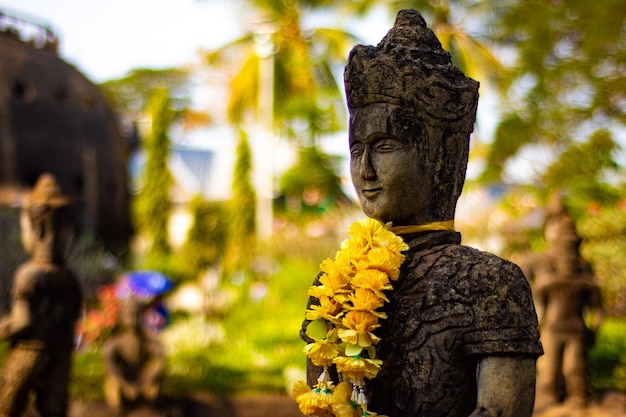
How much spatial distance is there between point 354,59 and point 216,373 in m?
8.38

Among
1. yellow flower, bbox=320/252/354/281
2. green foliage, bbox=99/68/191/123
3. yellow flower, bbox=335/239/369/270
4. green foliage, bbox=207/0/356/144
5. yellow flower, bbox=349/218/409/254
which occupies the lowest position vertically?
yellow flower, bbox=320/252/354/281

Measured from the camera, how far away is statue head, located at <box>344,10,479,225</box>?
279 centimetres

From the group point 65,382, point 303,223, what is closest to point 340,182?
point 303,223

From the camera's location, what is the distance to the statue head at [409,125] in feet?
9.16

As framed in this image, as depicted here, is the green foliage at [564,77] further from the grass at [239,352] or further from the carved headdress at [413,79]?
the carved headdress at [413,79]

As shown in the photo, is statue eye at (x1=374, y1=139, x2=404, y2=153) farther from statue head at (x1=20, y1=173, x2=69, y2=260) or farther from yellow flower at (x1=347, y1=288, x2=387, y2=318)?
statue head at (x1=20, y1=173, x2=69, y2=260)

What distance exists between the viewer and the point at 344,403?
8.76 ft

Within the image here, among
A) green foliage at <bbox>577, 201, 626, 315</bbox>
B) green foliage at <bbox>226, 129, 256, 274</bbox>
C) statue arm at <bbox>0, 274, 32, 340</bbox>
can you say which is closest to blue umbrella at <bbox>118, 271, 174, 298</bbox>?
statue arm at <bbox>0, 274, 32, 340</bbox>

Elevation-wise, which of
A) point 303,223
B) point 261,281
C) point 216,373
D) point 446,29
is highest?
point 446,29

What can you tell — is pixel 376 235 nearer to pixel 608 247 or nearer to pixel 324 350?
pixel 324 350

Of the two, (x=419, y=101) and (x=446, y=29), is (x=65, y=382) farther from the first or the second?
(x=446, y=29)

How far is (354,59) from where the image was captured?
114 inches

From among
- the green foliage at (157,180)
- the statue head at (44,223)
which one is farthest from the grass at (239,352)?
the green foliage at (157,180)

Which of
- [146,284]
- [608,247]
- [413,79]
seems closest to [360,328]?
[413,79]
